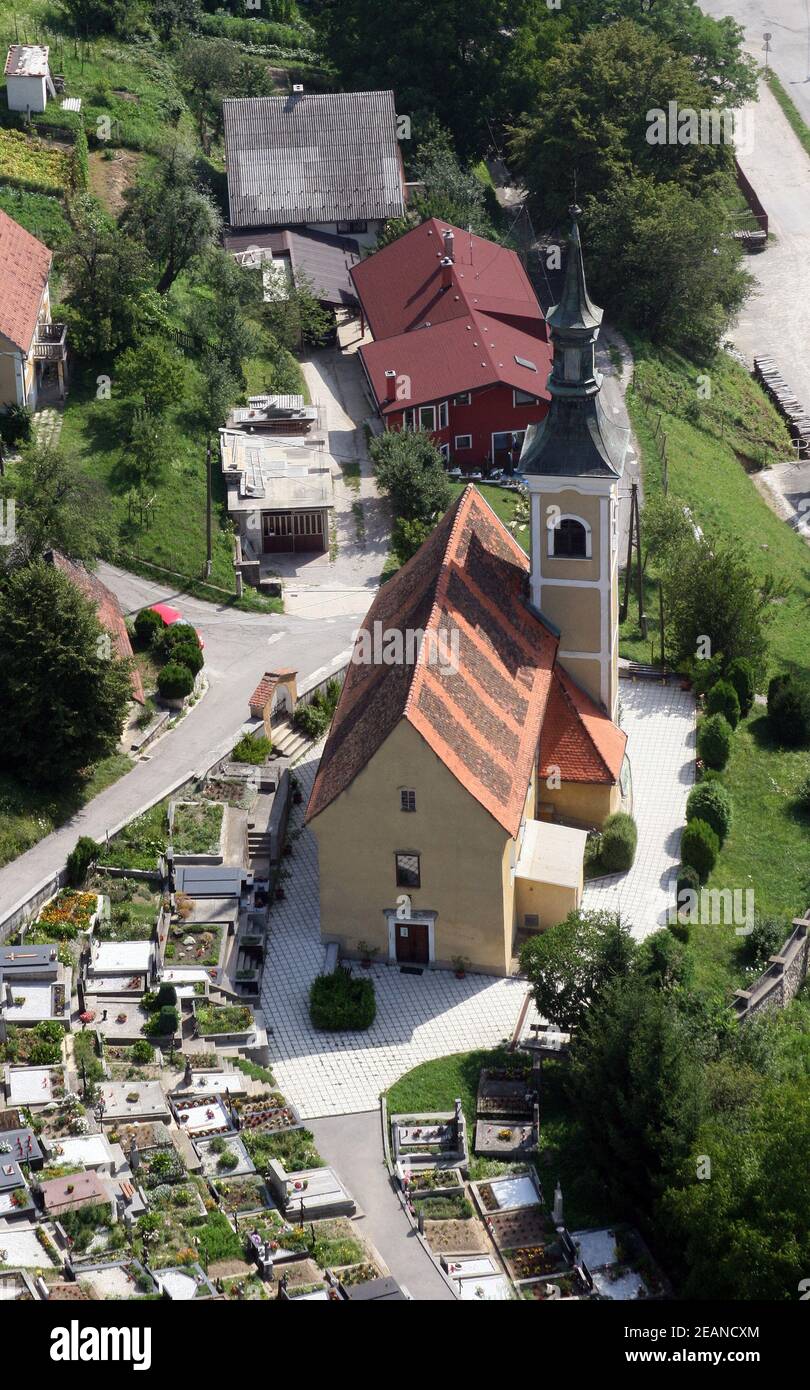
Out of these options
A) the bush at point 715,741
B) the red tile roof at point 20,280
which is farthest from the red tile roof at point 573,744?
the red tile roof at point 20,280

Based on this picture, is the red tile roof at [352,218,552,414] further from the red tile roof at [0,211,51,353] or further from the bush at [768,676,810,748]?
the bush at [768,676,810,748]

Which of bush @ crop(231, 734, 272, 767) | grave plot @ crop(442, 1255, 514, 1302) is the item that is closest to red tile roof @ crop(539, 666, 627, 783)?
bush @ crop(231, 734, 272, 767)

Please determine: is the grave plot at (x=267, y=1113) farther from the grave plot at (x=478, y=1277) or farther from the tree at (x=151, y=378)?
the tree at (x=151, y=378)

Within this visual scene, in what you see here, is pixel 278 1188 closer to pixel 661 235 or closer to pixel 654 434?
pixel 654 434

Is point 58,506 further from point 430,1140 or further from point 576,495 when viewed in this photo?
point 430,1140

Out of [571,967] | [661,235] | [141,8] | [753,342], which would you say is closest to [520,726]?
[571,967]
